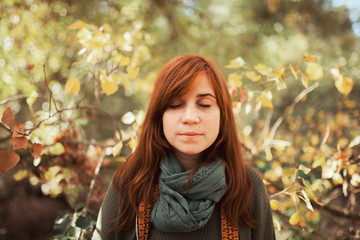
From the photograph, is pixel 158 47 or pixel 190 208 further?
pixel 158 47

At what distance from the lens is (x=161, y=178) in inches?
45.3

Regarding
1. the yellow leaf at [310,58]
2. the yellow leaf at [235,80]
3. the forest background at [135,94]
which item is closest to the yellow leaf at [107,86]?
the forest background at [135,94]

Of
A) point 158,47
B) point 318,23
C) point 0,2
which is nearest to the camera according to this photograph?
point 0,2

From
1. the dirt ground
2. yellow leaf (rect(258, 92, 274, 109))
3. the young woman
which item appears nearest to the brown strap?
the young woman

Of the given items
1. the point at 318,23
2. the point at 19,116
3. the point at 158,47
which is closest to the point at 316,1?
the point at 318,23

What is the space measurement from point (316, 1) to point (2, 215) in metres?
5.46

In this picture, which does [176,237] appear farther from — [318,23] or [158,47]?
[318,23]

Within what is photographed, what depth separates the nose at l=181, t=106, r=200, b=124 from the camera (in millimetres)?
1074

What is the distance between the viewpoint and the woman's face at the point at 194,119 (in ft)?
3.60

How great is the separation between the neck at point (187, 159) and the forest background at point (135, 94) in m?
0.35

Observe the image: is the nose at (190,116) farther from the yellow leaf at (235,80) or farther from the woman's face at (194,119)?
the yellow leaf at (235,80)

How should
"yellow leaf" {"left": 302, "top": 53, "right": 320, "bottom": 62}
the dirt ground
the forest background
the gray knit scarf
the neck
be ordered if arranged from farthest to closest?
the dirt ground, the forest background, "yellow leaf" {"left": 302, "top": 53, "right": 320, "bottom": 62}, the neck, the gray knit scarf

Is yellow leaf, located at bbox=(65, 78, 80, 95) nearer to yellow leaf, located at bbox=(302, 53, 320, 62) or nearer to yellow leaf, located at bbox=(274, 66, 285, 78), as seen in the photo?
yellow leaf, located at bbox=(274, 66, 285, 78)

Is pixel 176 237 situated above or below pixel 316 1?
below
